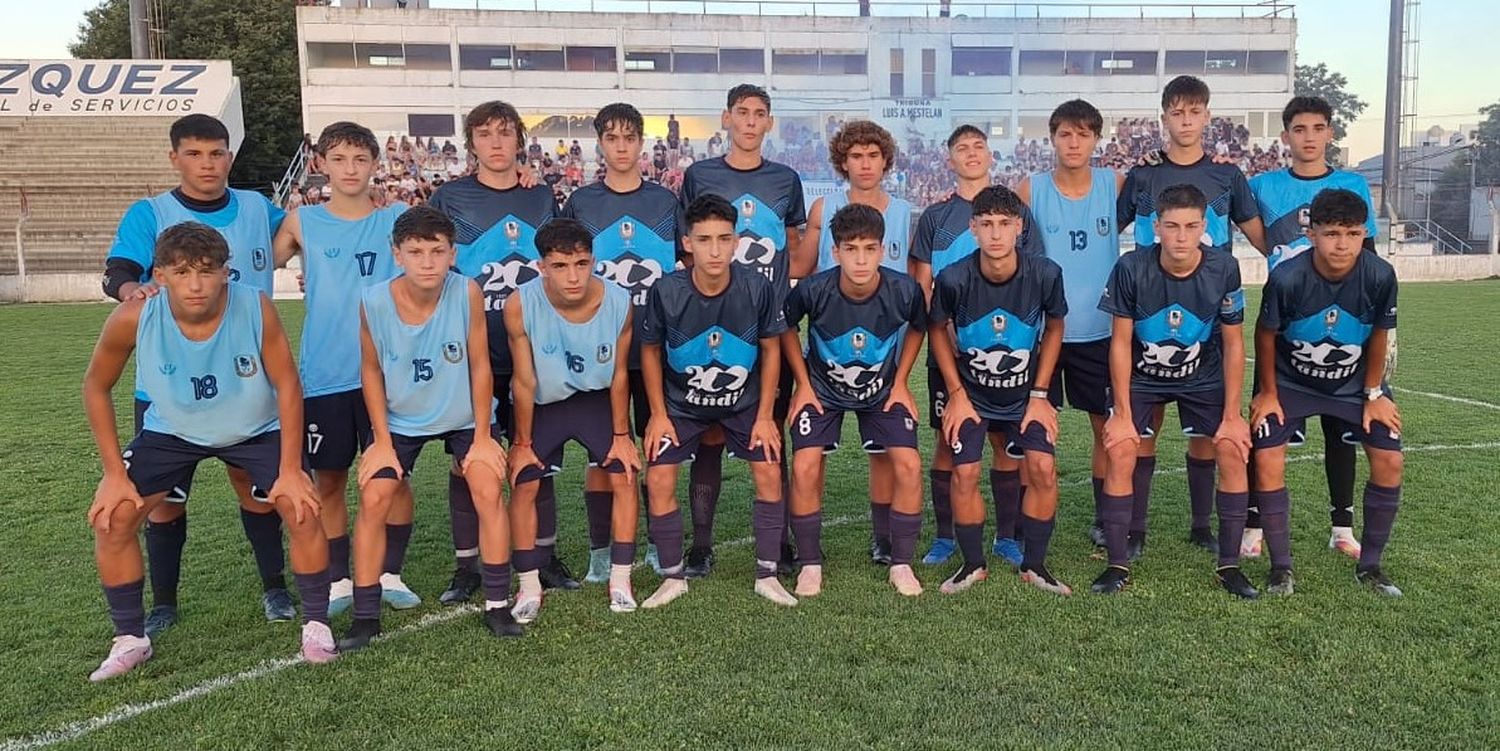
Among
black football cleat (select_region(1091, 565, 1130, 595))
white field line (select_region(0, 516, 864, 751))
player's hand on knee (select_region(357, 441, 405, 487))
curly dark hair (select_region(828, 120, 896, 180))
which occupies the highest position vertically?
curly dark hair (select_region(828, 120, 896, 180))

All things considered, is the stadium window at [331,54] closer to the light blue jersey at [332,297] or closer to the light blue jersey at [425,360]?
the light blue jersey at [332,297]

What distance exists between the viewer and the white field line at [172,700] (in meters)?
2.94

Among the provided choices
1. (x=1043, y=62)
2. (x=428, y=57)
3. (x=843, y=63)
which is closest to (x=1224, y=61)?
(x=1043, y=62)

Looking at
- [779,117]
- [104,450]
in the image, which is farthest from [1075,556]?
[779,117]

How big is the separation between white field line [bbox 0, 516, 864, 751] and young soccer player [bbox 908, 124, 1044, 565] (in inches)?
86.2

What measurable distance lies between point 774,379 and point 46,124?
3082 cm

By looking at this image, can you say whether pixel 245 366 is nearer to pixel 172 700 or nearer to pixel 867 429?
pixel 172 700

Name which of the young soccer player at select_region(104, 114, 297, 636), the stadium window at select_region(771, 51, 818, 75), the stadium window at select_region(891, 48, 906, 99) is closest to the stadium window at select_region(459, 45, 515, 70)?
the stadium window at select_region(771, 51, 818, 75)

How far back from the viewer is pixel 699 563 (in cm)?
444

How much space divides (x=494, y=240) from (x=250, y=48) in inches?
1444

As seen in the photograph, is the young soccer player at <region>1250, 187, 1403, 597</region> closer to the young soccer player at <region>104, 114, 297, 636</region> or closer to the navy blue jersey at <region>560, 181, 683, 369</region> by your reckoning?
the navy blue jersey at <region>560, 181, 683, 369</region>

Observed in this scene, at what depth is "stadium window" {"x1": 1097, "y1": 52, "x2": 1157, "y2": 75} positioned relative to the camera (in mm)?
35812

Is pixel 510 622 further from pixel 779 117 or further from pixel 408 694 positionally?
Result: pixel 779 117

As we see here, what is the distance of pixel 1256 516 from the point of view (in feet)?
15.2
